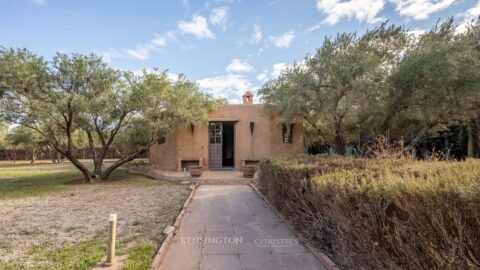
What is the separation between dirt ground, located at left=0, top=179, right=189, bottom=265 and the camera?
4.97 meters

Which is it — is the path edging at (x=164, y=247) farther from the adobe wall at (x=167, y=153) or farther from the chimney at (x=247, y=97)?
the chimney at (x=247, y=97)

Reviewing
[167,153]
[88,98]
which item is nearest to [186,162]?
[167,153]

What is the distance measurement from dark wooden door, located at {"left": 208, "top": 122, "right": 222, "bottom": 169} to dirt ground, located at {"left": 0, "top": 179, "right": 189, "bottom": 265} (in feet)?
17.6

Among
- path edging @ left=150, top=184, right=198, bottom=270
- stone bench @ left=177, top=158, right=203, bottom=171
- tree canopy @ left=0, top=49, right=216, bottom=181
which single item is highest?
tree canopy @ left=0, top=49, right=216, bottom=181

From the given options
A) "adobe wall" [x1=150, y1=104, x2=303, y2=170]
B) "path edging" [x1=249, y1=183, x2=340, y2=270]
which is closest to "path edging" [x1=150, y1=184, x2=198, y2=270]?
"path edging" [x1=249, y1=183, x2=340, y2=270]

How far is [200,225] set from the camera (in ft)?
19.0

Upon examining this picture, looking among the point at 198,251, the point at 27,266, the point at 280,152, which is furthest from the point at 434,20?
the point at 27,266

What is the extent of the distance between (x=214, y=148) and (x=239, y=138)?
154 cm

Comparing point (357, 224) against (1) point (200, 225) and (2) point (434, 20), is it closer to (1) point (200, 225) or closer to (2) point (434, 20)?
(1) point (200, 225)

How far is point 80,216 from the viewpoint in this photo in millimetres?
6750

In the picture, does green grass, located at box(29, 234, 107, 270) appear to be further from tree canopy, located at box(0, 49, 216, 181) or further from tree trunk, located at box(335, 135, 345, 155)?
tree trunk, located at box(335, 135, 345, 155)

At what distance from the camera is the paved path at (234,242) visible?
390 centimetres

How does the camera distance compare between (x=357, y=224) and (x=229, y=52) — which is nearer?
(x=357, y=224)

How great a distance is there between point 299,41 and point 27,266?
39.1 ft
